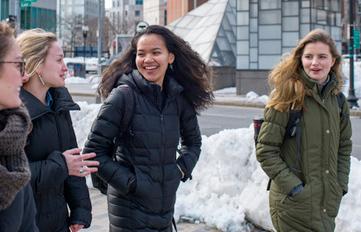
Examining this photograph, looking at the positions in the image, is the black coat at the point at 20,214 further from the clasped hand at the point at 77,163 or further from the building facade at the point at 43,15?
the building facade at the point at 43,15

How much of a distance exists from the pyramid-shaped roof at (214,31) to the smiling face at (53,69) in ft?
85.1

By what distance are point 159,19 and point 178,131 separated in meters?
88.8

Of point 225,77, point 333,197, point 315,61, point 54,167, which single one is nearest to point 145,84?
point 54,167

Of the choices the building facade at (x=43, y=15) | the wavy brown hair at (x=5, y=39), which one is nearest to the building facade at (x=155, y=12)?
the building facade at (x=43, y=15)

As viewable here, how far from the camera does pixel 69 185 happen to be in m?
3.19

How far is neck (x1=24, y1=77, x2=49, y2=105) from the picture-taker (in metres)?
3.12

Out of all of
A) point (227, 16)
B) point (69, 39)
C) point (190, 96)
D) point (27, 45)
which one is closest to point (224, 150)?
point (190, 96)

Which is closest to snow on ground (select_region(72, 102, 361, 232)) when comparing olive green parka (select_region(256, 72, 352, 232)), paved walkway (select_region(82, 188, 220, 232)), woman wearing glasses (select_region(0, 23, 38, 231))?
paved walkway (select_region(82, 188, 220, 232))

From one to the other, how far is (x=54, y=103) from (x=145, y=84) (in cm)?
56

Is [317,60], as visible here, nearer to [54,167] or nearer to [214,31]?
[54,167]

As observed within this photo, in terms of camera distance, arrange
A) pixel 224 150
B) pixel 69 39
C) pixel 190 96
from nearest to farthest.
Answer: pixel 190 96
pixel 224 150
pixel 69 39

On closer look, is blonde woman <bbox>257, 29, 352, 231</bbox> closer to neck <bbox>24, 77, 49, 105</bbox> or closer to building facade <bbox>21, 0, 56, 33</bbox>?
neck <bbox>24, 77, 49, 105</bbox>

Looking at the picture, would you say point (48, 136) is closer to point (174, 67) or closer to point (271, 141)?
point (174, 67)

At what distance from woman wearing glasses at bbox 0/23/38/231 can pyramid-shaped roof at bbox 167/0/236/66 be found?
27005mm
